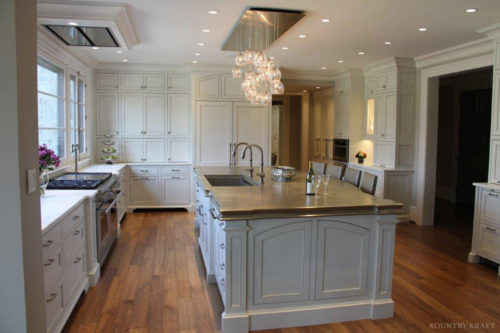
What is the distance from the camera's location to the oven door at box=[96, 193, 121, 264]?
401 cm

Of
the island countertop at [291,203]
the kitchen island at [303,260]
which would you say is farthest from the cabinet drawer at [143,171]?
the kitchen island at [303,260]

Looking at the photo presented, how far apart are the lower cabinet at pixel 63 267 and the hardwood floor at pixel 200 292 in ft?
0.53

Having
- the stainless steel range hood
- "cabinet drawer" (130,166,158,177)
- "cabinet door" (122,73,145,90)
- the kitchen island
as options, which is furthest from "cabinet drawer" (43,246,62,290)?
"cabinet door" (122,73,145,90)

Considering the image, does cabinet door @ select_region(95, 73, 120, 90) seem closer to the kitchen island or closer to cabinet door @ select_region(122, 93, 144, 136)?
cabinet door @ select_region(122, 93, 144, 136)

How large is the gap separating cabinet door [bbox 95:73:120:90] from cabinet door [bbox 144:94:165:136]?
1.78ft

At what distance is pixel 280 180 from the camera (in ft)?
14.3

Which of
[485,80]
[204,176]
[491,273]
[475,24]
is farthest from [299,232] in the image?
[485,80]

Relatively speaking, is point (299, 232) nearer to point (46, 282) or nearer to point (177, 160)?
point (46, 282)

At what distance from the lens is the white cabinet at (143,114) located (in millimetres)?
7242

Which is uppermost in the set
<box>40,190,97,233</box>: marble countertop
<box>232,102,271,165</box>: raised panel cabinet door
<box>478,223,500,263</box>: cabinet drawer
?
<box>232,102,271,165</box>: raised panel cabinet door

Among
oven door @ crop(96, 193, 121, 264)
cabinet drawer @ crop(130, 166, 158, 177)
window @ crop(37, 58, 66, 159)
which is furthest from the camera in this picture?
cabinet drawer @ crop(130, 166, 158, 177)

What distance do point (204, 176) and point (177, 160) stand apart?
275 cm

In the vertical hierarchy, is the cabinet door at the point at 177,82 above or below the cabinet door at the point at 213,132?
above

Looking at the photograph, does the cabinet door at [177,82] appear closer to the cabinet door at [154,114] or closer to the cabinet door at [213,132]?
the cabinet door at [154,114]
